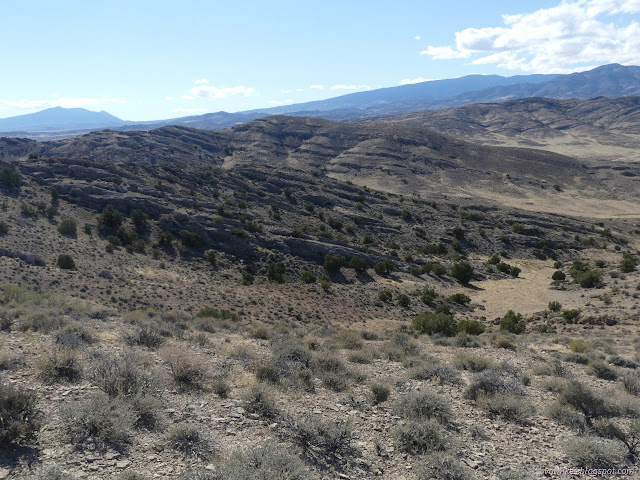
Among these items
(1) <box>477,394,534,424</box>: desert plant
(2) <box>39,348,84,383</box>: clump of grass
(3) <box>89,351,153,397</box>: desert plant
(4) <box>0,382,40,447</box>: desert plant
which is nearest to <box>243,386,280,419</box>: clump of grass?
(3) <box>89,351,153,397</box>: desert plant

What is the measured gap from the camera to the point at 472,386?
27.4 ft

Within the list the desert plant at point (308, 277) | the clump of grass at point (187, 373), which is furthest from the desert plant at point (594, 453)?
the desert plant at point (308, 277)

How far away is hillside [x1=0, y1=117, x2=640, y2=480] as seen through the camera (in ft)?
19.1

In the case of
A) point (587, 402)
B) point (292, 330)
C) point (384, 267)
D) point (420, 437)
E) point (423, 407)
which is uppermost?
point (420, 437)

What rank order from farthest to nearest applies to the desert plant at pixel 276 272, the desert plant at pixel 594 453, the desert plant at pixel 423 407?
the desert plant at pixel 276 272, the desert plant at pixel 423 407, the desert plant at pixel 594 453

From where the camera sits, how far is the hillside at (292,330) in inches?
230

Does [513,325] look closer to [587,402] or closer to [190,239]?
[587,402]

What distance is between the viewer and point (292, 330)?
615 inches

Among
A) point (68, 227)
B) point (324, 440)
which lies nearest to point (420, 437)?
point (324, 440)

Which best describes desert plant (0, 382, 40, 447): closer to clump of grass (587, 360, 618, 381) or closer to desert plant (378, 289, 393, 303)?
clump of grass (587, 360, 618, 381)

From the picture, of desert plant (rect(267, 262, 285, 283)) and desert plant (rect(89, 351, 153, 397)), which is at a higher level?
desert plant (rect(89, 351, 153, 397))

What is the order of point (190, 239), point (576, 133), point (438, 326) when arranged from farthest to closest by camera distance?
point (576, 133) → point (190, 239) → point (438, 326)

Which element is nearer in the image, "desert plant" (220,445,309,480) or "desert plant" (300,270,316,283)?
"desert plant" (220,445,309,480)

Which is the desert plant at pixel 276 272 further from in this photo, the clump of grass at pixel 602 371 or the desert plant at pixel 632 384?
the desert plant at pixel 632 384
